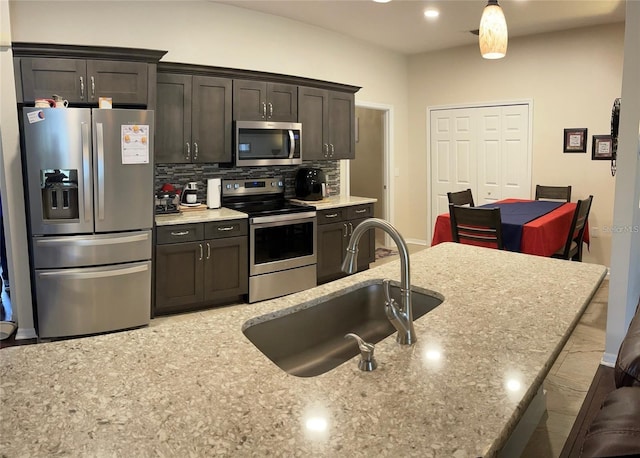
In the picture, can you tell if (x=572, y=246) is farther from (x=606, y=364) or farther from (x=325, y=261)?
(x=325, y=261)

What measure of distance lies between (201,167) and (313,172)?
1.24m

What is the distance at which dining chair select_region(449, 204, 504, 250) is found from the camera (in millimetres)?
3683

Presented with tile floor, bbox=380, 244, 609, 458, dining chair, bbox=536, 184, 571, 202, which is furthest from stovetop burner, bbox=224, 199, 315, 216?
dining chair, bbox=536, 184, 571, 202

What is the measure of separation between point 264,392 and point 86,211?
287 centimetres

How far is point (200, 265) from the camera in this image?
4.13 metres

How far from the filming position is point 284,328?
5.37 ft

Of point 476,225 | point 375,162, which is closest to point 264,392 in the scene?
point 476,225

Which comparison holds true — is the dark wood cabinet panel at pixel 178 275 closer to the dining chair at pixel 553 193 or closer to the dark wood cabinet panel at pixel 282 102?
the dark wood cabinet panel at pixel 282 102

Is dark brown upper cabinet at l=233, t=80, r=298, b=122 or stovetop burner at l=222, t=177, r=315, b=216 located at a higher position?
dark brown upper cabinet at l=233, t=80, r=298, b=122

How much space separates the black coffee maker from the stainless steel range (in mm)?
249

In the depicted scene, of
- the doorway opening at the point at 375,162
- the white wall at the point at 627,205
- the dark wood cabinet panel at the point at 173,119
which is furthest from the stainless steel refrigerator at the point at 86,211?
the doorway opening at the point at 375,162

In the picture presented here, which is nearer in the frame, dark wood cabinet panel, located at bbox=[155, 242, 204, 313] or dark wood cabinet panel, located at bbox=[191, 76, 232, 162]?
dark wood cabinet panel, located at bbox=[155, 242, 204, 313]

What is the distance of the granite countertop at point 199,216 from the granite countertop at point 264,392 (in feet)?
8.28

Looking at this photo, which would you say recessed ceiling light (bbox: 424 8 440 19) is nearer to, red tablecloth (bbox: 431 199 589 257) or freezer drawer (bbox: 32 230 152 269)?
red tablecloth (bbox: 431 199 589 257)
